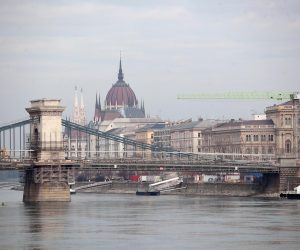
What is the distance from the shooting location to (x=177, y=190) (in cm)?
19825

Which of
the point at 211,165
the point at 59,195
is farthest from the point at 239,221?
the point at 211,165

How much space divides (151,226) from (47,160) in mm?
42110

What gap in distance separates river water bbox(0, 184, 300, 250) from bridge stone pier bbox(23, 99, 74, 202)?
3.73m

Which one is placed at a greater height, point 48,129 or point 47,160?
point 48,129

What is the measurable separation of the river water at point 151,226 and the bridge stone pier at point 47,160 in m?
3.73

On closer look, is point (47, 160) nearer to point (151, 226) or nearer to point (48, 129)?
point (48, 129)

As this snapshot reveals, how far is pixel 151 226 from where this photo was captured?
108 metres

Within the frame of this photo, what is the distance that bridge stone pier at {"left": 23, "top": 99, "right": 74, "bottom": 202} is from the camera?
486ft

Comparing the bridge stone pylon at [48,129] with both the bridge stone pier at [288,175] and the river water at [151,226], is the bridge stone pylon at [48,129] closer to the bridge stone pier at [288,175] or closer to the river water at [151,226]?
the river water at [151,226]

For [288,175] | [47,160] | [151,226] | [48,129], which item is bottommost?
[151,226]

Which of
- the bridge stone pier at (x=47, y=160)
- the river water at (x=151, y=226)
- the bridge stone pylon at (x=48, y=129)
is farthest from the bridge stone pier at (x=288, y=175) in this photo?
the bridge stone pylon at (x=48, y=129)

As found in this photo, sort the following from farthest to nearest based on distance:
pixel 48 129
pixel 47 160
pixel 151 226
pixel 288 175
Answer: pixel 288 175, pixel 48 129, pixel 47 160, pixel 151 226

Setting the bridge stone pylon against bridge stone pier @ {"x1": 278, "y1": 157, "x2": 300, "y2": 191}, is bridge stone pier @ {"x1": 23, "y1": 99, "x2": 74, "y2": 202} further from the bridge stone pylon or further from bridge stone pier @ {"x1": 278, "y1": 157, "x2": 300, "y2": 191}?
bridge stone pier @ {"x1": 278, "y1": 157, "x2": 300, "y2": 191}

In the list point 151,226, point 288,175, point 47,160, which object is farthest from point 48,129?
point 151,226
